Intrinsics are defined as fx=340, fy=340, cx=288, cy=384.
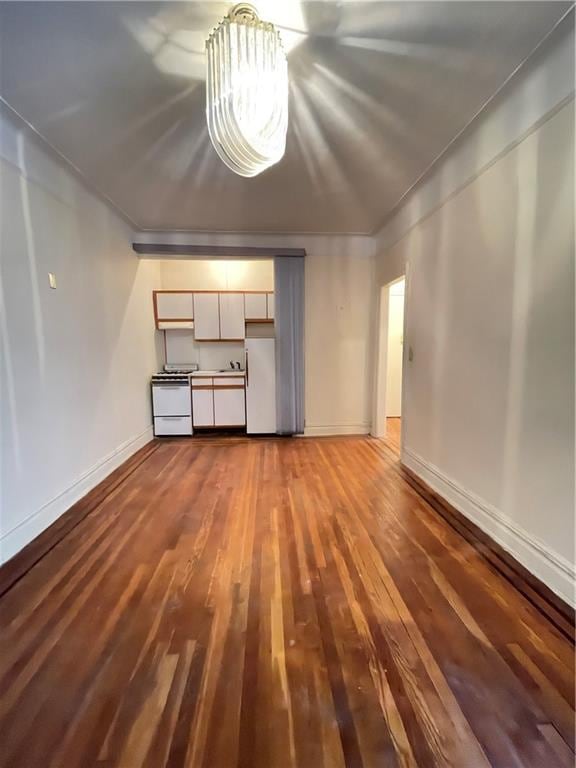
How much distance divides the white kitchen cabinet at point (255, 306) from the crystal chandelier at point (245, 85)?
10.7ft

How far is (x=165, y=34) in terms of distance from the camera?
1587 millimetres

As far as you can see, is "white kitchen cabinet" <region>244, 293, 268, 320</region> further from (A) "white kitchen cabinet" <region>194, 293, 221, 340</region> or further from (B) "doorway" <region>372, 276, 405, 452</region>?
(B) "doorway" <region>372, 276, 405, 452</region>

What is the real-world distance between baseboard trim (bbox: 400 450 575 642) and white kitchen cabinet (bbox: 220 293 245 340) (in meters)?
3.33

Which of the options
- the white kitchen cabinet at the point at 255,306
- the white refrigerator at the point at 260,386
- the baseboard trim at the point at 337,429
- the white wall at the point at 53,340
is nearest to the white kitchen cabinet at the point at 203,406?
the white refrigerator at the point at 260,386

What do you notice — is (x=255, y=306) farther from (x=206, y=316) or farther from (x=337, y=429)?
(x=337, y=429)

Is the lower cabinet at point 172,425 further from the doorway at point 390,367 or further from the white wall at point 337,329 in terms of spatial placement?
the doorway at point 390,367

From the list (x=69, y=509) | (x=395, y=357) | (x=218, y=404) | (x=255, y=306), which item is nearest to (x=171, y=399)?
(x=218, y=404)

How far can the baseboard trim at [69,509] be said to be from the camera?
1.95 meters

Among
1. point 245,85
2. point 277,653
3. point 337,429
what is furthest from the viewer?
point 337,429

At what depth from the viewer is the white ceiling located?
4.91ft

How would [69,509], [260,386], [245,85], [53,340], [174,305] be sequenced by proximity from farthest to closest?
[174,305] < [260,386] < [69,509] < [53,340] < [245,85]

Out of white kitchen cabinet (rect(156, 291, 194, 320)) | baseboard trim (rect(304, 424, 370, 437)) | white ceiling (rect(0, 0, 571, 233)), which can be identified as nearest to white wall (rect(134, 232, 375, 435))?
baseboard trim (rect(304, 424, 370, 437))

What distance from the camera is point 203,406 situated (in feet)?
15.7

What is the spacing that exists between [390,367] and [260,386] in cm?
232
